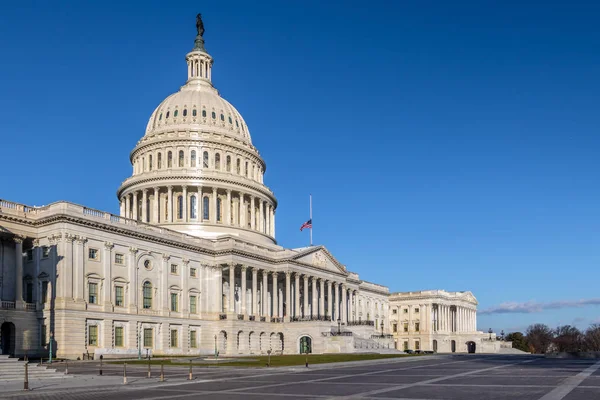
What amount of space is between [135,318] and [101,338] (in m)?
6.28

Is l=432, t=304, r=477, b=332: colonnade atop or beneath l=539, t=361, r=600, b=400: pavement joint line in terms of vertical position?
beneath

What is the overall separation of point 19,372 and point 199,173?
76.4 metres

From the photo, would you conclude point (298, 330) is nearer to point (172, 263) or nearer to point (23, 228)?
point (172, 263)

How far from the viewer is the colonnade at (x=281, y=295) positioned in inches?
3944

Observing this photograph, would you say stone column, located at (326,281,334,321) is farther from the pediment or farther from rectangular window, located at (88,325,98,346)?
rectangular window, located at (88,325,98,346)

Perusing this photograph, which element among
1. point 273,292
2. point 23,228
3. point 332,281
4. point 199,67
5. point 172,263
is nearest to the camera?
point 23,228

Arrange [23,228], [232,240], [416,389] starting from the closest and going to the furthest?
[416,389], [23,228], [232,240]

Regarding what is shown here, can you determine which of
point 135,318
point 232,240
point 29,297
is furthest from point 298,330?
point 29,297

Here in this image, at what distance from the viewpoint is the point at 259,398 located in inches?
1124

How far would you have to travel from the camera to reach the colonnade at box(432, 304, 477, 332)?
169875 millimetres

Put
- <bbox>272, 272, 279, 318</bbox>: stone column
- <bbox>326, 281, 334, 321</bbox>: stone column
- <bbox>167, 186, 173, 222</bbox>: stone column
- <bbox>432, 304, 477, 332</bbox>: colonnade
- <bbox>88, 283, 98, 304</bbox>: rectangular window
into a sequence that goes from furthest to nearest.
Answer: <bbox>432, 304, 477, 332</bbox>: colonnade < <bbox>326, 281, 334, 321</bbox>: stone column < <bbox>167, 186, 173, 222</bbox>: stone column < <bbox>272, 272, 279, 318</bbox>: stone column < <bbox>88, 283, 98, 304</bbox>: rectangular window

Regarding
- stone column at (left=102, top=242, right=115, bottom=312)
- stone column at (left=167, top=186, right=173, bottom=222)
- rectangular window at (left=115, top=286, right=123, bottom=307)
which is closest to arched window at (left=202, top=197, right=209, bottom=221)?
stone column at (left=167, top=186, right=173, bottom=222)

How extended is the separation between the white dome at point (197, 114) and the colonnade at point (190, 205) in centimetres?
1305

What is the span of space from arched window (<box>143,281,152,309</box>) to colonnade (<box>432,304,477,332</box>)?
98.9 meters
